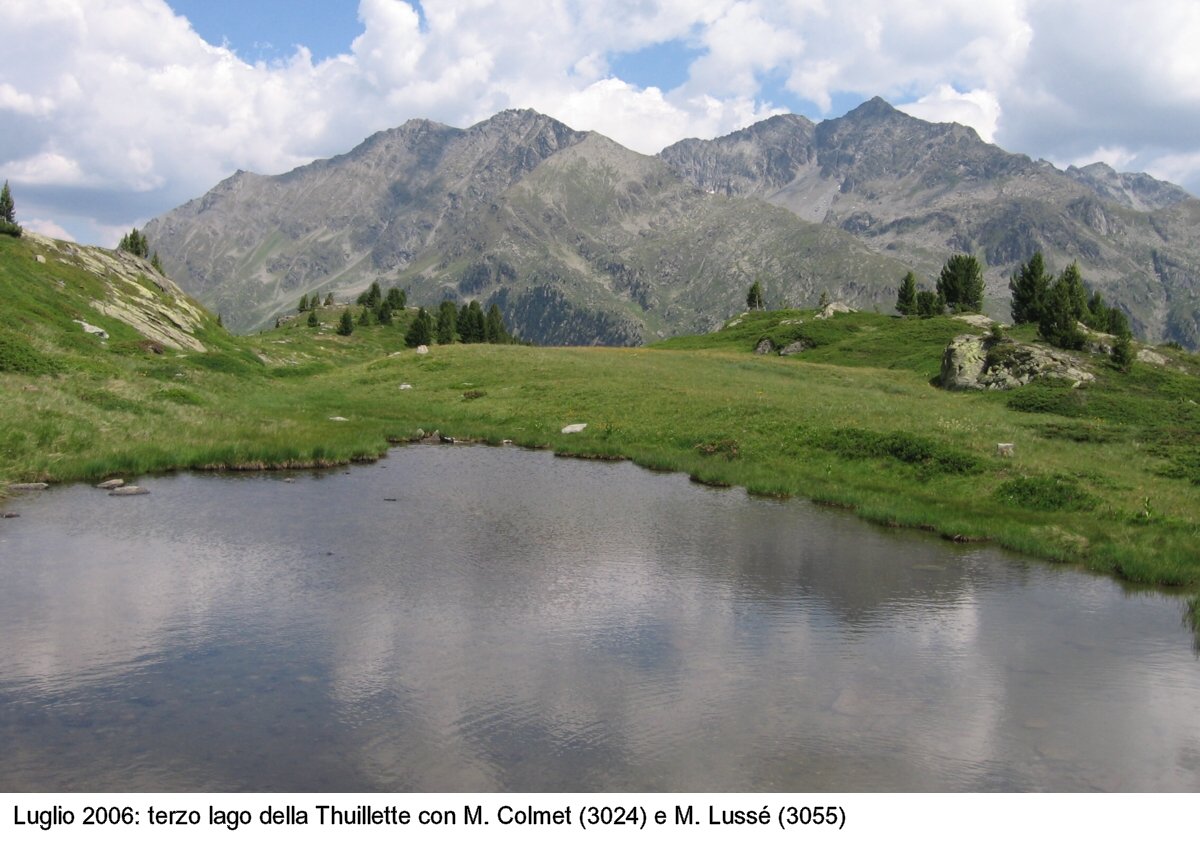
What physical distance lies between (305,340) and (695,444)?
108151mm

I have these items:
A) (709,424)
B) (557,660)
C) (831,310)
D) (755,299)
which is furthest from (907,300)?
(557,660)

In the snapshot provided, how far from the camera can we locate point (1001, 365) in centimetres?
7212

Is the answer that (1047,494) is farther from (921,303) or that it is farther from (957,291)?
(957,291)

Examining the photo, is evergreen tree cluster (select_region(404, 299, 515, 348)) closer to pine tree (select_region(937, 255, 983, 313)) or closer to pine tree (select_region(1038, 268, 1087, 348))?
pine tree (select_region(937, 255, 983, 313))

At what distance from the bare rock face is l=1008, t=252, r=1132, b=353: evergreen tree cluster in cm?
603

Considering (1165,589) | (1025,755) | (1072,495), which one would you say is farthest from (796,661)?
(1072,495)

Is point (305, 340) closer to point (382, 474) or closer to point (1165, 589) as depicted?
point (382, 474)

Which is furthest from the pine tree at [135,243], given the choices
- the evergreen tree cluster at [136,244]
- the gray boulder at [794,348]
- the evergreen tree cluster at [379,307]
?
the gray boulder at [794,348]

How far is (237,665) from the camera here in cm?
1612

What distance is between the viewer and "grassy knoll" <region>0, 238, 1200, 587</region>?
105 feet

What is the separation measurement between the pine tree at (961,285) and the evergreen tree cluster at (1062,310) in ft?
34.0

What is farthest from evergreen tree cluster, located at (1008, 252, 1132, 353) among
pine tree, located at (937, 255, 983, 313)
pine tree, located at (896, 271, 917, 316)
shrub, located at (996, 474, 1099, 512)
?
shrub, located at (996, 474, 1099, 512)

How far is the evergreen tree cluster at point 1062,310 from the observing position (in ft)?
263

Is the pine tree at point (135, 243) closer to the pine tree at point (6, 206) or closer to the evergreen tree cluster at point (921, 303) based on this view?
the pine tree at point (6, 206)
